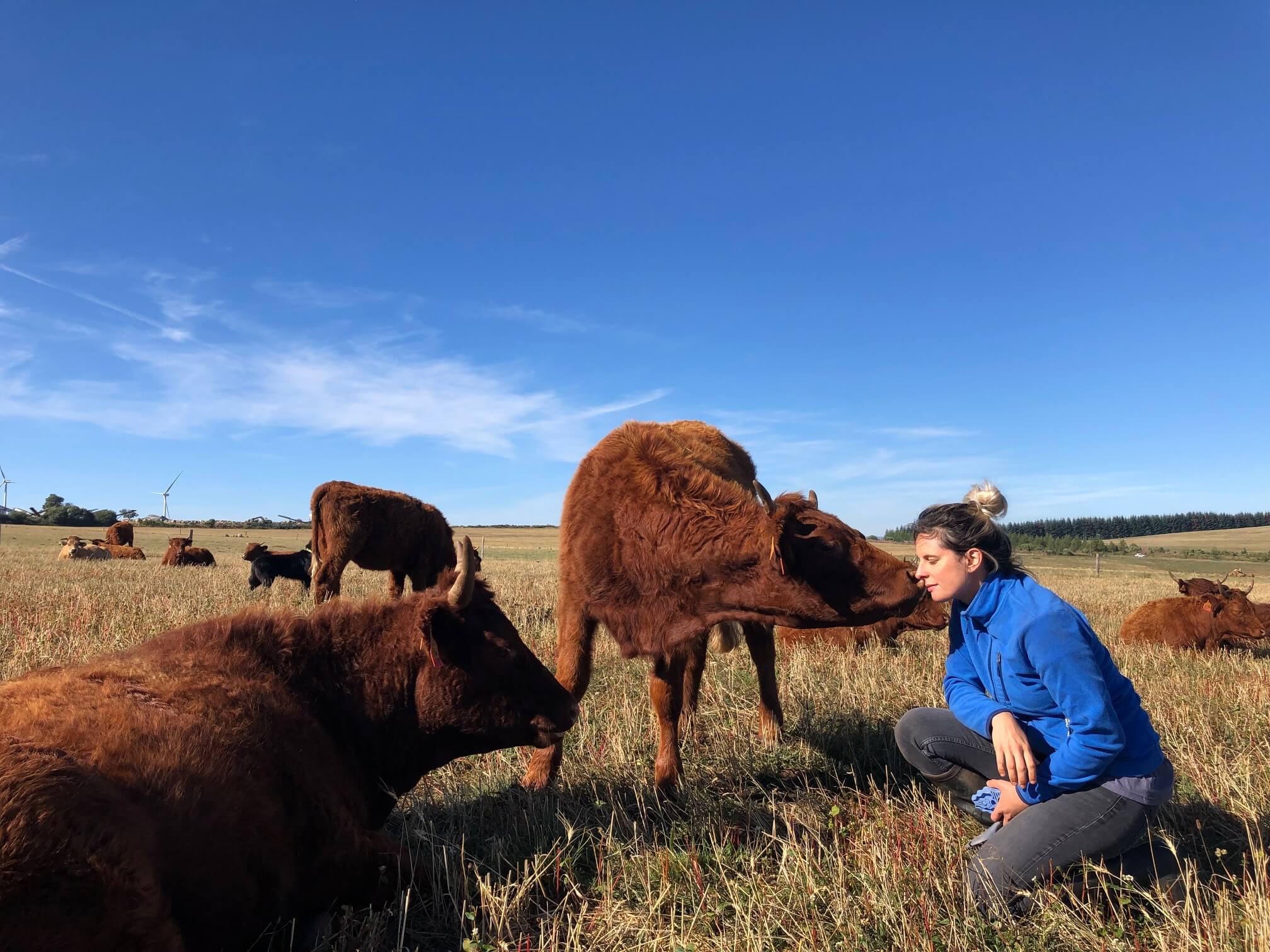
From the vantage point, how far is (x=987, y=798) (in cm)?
380

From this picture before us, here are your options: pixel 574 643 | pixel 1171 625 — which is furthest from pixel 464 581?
pixel 1171 625

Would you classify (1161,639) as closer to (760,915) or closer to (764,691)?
(764,691)

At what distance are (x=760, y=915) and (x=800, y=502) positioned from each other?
2632mm

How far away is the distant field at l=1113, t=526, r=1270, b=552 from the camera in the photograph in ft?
235

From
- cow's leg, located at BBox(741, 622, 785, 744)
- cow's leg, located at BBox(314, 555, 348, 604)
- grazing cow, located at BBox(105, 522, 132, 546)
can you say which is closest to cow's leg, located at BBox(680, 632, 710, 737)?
cow's leg, located at BBox(741, 622, 785, 744)

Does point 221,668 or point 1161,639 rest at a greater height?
point 221,668

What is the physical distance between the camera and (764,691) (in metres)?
6.29

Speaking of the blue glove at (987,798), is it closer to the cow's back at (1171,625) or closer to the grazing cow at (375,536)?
the cow's back at (1171,625)

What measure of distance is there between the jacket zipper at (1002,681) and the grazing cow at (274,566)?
17217 mm

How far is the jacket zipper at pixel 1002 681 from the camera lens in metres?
3.60

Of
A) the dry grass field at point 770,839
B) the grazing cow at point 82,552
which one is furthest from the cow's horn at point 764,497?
the grazing cow at point 82,552

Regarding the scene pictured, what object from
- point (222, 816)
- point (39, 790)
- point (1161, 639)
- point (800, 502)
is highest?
point (800, 502)

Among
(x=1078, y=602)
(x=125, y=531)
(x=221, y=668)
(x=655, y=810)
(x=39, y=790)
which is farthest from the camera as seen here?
(x=125, y=531)

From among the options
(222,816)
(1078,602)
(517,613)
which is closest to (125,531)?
(517,613)
